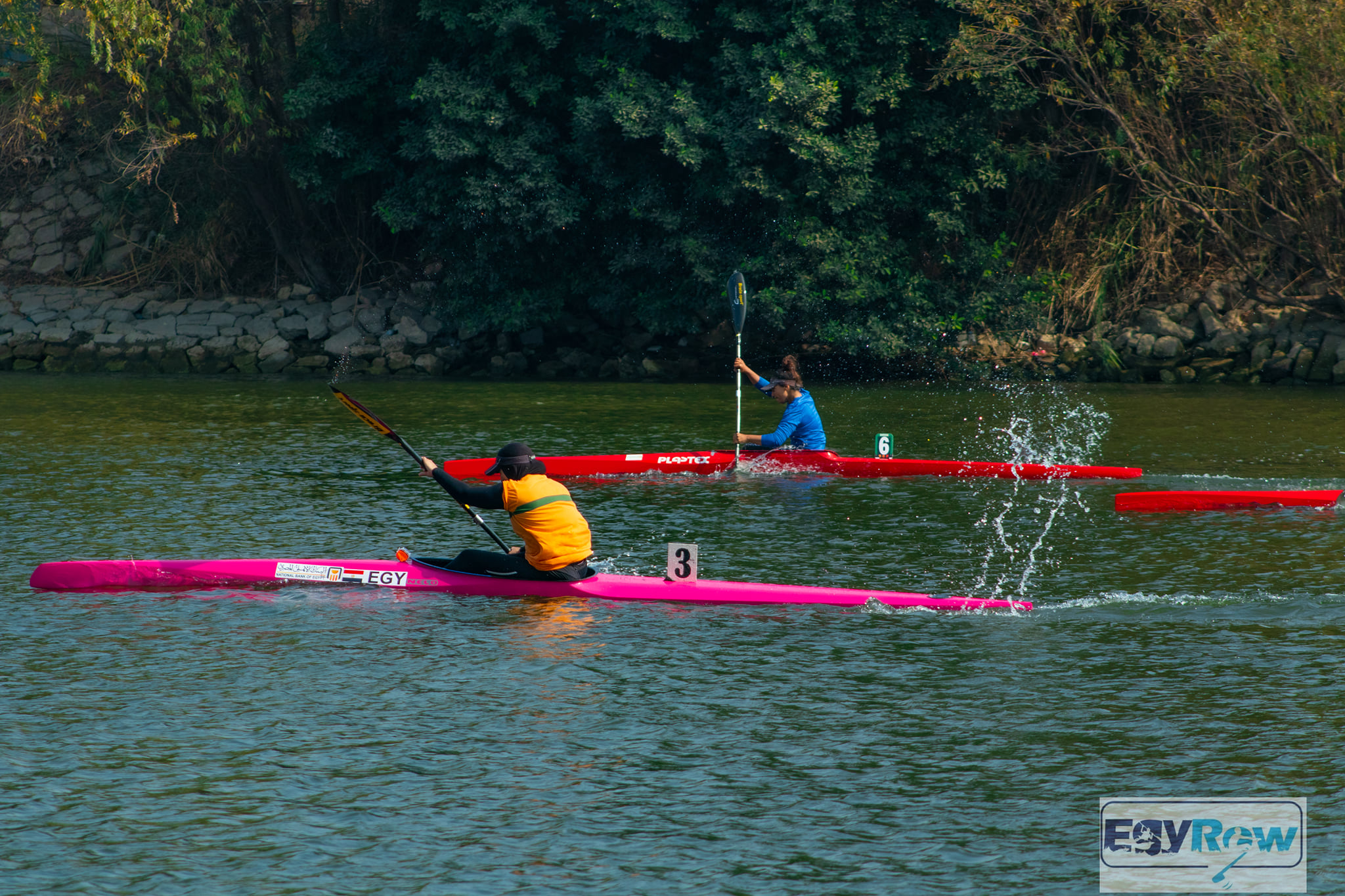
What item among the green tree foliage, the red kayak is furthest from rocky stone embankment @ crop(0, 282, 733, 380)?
the red kayak

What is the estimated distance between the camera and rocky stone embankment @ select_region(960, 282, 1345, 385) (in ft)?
100

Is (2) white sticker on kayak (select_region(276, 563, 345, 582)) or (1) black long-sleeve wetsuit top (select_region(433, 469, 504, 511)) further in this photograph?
(2) white sticker on kayak (select_region(276, 563, 345, 582))

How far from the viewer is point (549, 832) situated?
20.5ft

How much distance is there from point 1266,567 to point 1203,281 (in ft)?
77.9

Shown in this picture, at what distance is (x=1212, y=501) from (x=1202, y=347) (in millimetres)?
18144

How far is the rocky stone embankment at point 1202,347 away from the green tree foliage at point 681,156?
1.72 metres

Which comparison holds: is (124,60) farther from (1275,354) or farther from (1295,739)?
(1295,739)

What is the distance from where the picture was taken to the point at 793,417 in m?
17.2

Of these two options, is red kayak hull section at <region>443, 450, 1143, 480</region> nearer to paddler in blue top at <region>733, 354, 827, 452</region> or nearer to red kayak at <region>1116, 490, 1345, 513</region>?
paddler in blue top at <region>733, 354, 827, 452</region>

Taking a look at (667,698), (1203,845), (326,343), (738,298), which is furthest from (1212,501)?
(326,343)

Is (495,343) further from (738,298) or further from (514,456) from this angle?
(514,456)

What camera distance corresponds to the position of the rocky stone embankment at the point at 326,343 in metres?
34.1

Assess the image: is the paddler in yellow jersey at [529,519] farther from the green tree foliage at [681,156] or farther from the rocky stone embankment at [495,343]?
the rocky stone embankment at [495,343]

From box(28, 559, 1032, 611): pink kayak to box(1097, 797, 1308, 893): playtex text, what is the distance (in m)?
4.01
